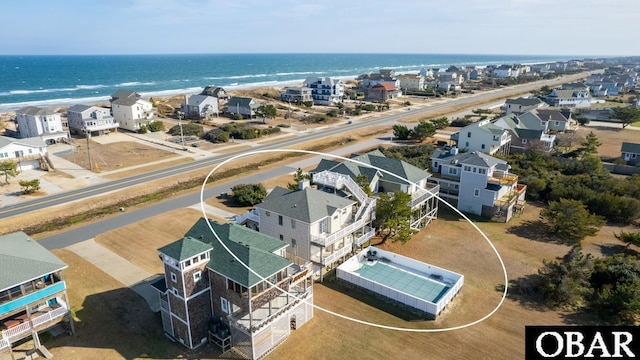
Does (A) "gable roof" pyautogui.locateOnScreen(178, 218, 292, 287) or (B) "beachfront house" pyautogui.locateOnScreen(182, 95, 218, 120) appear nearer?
(A) "gable roof" pyautogui.locateOnScreen(178, 218, 292, 287)

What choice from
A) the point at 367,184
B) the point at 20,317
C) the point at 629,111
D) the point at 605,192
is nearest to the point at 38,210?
the point at 20,317

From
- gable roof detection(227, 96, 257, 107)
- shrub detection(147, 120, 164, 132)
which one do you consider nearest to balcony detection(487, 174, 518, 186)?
shrub detection(147, 120, 164, 132)

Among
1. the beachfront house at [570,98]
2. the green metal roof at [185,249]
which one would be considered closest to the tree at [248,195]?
the green metal roof at [185,249]

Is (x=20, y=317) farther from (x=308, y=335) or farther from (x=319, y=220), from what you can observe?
(x=319, y=220)

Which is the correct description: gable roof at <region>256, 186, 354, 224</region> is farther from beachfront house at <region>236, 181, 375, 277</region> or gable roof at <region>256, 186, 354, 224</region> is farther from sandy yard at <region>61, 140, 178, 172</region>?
sandy yard at <region>61, 140, 178, 172</region>

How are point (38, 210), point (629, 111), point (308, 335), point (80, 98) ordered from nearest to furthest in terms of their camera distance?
point (308, 335) → point (38, 210) → point (629, 111) → point (80, 98)

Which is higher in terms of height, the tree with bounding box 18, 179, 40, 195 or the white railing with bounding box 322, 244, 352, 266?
the tree with bounding box 18, 179, 40, 195
